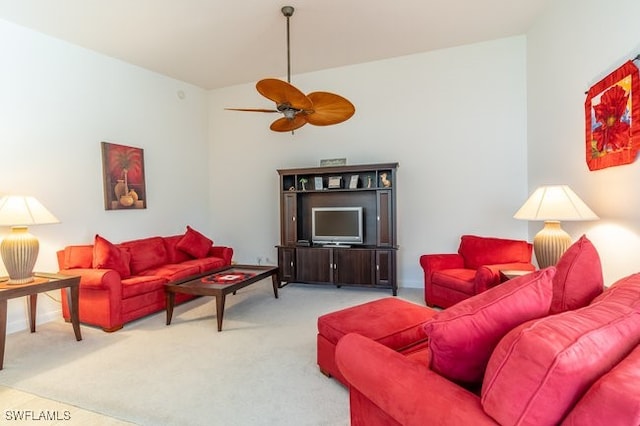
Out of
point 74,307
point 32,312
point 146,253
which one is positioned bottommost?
point 32,312

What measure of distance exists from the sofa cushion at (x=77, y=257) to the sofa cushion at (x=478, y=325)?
12.6ft

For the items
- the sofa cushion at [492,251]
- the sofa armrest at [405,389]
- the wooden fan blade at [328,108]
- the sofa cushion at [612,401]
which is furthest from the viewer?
the sofa cushion at [492,251]

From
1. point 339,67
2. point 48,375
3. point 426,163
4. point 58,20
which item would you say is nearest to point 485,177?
point 426,163

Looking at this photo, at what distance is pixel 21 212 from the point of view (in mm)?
2998

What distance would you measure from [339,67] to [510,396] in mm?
5117

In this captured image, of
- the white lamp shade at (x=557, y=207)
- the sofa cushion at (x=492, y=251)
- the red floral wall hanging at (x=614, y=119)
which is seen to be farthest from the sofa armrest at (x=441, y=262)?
the red floral wall hanging at (x=614, y=119)

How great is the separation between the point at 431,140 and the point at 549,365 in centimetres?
436

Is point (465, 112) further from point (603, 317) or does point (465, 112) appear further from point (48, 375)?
point (48, 375)

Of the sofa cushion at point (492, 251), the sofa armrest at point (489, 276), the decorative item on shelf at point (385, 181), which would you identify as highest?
the decorative item on shelf at point (385, 181)

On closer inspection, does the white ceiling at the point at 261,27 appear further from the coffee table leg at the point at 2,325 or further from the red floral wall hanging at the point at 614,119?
the coffee table leg at the point at 2,325

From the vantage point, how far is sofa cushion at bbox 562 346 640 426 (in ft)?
2.48

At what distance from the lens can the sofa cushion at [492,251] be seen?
3680 mm

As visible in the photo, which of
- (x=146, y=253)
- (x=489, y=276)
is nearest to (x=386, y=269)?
(x=489, y=276)

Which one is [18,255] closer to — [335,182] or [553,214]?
[335,182]
